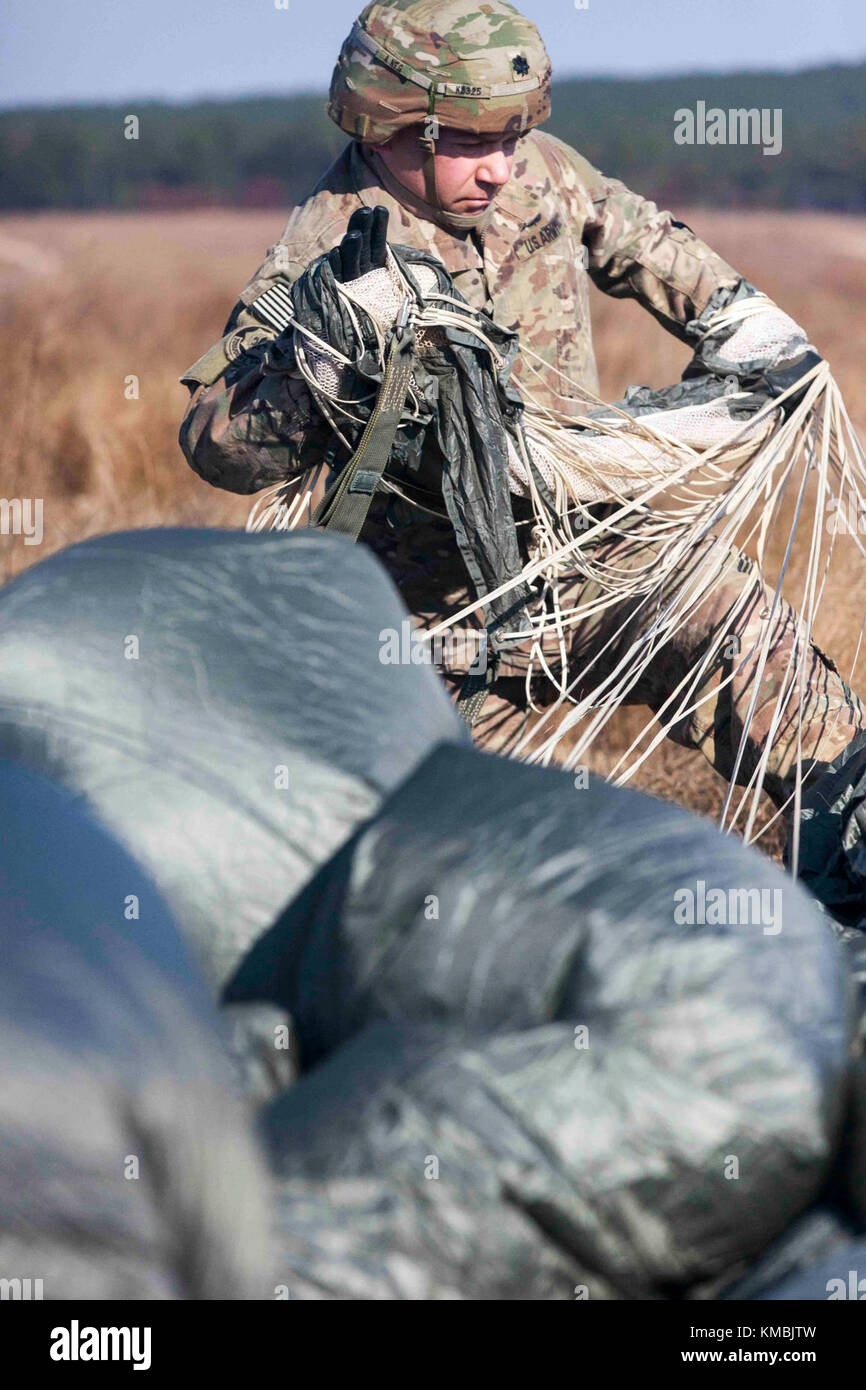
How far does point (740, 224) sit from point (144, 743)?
2462 centimetres

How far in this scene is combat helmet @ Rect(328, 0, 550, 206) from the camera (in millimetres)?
2357

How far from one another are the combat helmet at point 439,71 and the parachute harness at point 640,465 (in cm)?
42

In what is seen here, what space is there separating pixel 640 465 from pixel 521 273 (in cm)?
66

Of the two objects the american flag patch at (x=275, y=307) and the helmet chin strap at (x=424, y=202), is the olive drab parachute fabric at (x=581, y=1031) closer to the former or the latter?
the american flag patch at (x=275, y=307)

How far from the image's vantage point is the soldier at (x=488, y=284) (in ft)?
7.75

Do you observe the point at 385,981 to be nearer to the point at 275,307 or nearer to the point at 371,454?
the point at 371,454

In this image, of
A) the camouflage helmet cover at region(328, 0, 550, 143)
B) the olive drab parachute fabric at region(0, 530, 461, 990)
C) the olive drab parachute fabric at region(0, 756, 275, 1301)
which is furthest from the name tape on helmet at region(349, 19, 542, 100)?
the olive drab parachute fabric at region(0, 756, 275, 1301)

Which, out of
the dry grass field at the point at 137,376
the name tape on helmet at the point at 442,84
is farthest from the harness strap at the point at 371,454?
the dry grass field at the point at 137,376

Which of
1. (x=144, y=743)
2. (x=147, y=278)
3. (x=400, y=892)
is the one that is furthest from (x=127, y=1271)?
(x=147, y=278)

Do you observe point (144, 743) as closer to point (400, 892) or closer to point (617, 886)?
point (400, 892)

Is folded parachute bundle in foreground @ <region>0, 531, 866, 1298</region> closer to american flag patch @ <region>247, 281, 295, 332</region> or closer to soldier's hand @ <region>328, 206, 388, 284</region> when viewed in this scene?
soldier's hand @ <region>328, 206, 388, 284</region>

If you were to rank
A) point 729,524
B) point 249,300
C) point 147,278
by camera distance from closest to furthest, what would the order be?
point 729,524, point 249,300, point 147,278

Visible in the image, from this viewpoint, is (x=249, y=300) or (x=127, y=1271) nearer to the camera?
(x=127, y=1271)
